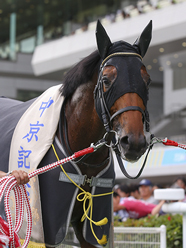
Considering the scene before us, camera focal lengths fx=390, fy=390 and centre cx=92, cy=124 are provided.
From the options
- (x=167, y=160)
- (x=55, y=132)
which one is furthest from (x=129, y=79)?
(x=167, y=160)

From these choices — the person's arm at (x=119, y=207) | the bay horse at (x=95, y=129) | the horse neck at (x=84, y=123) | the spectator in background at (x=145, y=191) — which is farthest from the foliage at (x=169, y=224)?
the horse neck at (x=84, y=123)

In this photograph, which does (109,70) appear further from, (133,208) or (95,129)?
(133,208)

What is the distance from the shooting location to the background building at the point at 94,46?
641 inches

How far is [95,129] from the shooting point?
249 centimetres

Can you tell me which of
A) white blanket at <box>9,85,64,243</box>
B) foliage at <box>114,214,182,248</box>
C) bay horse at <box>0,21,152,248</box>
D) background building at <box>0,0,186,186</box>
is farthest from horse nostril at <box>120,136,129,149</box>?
background building at <box>0,0,186,186</box>

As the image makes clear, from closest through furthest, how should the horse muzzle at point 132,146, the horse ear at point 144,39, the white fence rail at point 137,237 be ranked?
the horse muzzle at point 132,146, the horse ear at point 144,39, the white fence rail at point 137,237

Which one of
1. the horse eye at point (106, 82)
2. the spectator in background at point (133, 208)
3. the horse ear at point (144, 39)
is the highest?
the horse ear at point (144, 39)

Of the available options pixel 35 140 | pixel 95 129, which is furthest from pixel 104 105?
pixel 35 140

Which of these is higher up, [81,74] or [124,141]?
[81,74]

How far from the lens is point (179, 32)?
16344mm

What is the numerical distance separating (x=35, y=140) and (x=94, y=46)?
17.1m

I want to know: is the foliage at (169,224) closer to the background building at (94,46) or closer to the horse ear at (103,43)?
the horse ear at (103,43)

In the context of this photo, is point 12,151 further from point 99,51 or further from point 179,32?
point 179,32

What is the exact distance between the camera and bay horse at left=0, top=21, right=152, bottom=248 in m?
2.16
